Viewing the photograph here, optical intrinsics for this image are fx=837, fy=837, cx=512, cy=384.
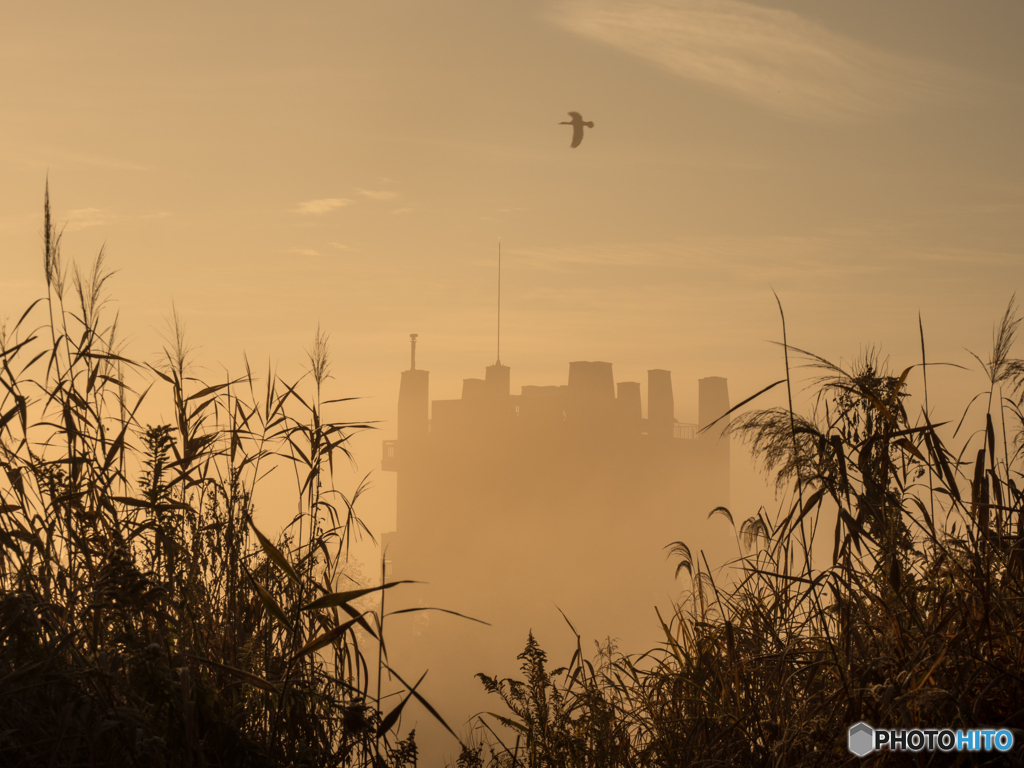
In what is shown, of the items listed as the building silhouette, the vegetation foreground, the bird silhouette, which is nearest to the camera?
the vegetation foreground

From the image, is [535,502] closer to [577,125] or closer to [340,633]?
[577,125]

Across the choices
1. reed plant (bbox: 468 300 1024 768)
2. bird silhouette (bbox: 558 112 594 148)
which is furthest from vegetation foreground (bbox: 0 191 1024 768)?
bird silhouette (bbox: 558 112 594 148)

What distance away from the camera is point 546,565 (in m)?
34.4

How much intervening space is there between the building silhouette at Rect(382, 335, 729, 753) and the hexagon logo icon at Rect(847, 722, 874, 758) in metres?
30.2

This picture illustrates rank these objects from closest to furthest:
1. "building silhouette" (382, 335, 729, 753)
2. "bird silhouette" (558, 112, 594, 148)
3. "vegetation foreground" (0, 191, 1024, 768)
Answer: "vegetation foreground" (0, 191, 1024, 768) → "bird silhouette" (558, 112, 594, 148) → "building silhouette" (382, 335, 729, 753)

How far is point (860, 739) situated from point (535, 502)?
32.9 metres

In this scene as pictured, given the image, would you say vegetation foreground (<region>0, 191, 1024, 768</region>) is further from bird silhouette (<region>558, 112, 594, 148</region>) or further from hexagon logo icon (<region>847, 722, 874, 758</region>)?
bird silhouette (<region>558, 112, 594, 148</region>)

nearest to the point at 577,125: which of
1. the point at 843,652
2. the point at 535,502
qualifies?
the point at 535,502

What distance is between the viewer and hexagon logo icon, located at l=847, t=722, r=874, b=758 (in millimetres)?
1724

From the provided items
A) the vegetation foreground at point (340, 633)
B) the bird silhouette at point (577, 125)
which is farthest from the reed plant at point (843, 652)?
the bird silhouette at point (577, 125)

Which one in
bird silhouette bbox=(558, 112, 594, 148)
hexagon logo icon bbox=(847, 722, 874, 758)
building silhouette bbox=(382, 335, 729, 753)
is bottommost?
building silhouette bbox=(382, 335, 729, 753)

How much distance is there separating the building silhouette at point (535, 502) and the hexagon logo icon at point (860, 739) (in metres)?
30.2

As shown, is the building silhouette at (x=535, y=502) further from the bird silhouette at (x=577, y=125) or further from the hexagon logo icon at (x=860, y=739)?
the hexagon logo icon at (x=860, y=739)

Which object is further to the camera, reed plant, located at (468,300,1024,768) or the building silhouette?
the building silhouette
